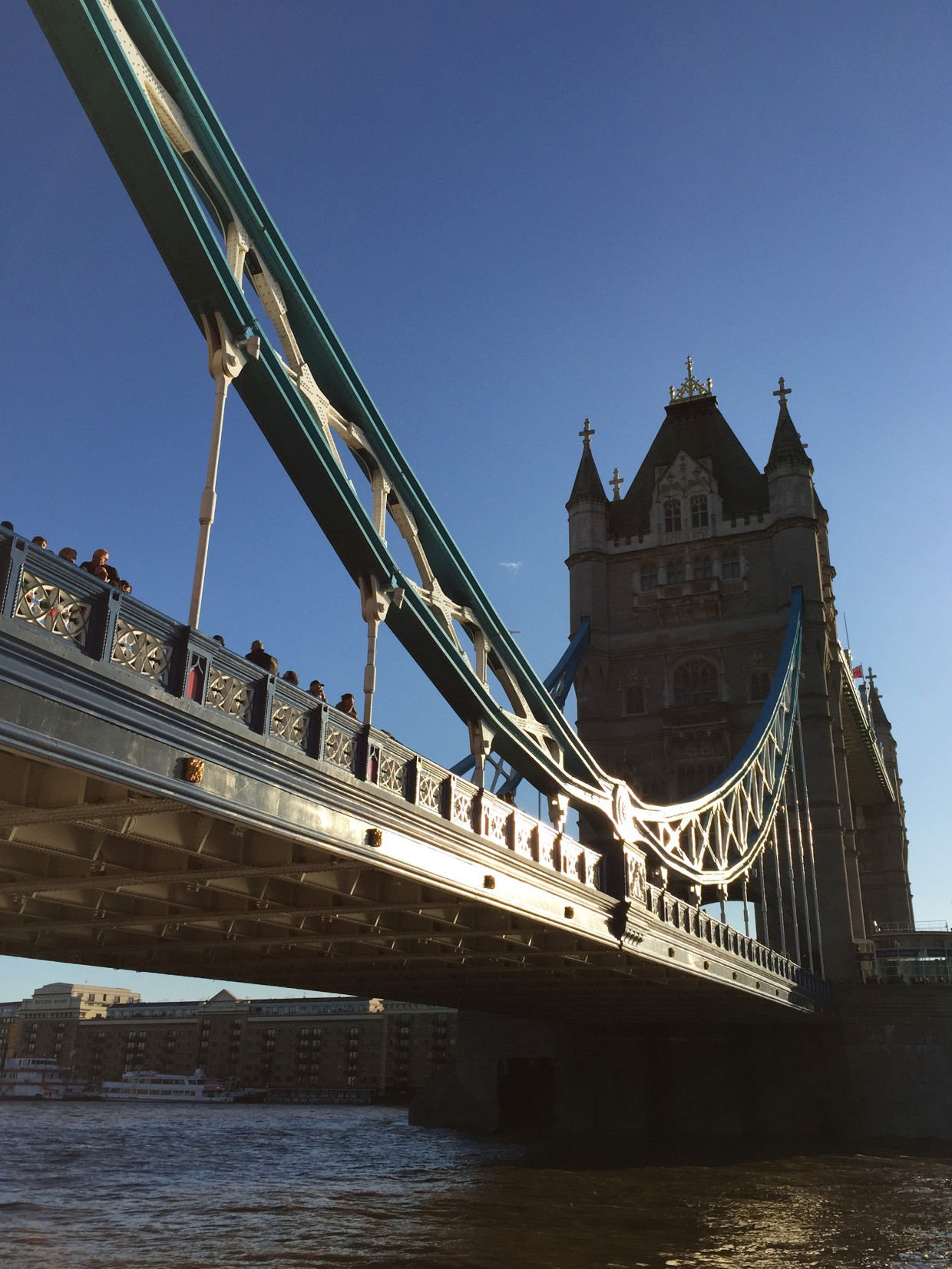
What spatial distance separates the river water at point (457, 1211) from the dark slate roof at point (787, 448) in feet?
105

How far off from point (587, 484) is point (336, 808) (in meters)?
47.8

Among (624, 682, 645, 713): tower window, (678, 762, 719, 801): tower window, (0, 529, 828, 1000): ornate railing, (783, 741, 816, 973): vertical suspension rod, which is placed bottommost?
(0, 529, 828, 1000): ornate railing

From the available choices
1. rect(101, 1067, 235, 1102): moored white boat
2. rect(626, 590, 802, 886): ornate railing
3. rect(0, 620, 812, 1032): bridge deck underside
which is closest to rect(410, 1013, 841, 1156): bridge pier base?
rect(626, 590, 802, 886): ornate railing

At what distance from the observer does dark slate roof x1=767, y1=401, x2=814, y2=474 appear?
2162 inches

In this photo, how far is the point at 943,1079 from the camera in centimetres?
3706

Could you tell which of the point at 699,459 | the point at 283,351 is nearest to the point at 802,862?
the point at 699,459

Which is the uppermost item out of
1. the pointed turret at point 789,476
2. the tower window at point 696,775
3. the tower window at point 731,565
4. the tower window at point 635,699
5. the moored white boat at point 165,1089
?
the pointed turret at point 789,476

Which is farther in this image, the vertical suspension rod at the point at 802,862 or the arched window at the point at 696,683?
the arched window at the point at 696,683

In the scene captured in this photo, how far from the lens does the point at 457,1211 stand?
78.2 feet

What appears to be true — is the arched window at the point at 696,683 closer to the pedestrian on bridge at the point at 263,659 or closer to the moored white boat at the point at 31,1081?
the pedestrian on bridge at the point at 263,659

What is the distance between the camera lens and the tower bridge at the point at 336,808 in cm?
1063

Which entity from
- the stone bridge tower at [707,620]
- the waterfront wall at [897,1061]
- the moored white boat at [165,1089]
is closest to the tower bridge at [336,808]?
the waterfront wall at [897,1061]

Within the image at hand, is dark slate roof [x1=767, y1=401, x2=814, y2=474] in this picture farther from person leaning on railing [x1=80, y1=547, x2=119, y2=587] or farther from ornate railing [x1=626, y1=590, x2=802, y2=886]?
person leaning on railing [x1=80, y1=547, x2=119, y2=587]

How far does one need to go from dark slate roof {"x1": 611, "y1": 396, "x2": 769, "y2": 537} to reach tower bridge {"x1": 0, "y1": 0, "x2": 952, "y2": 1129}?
13175 millimetres
